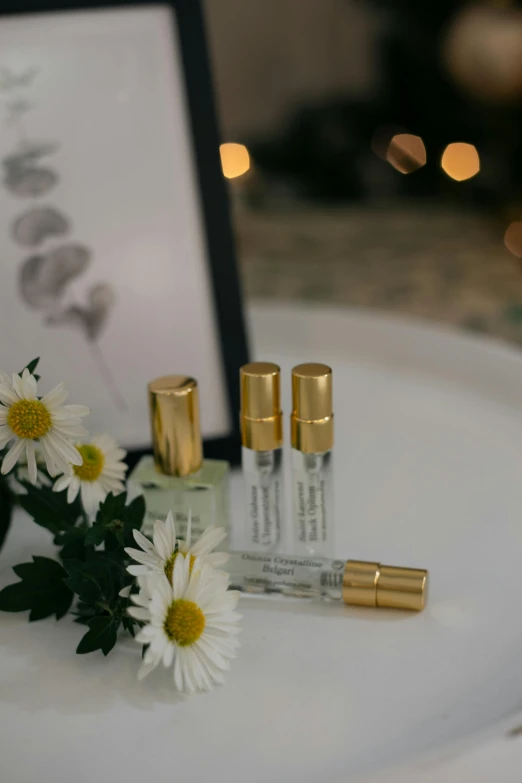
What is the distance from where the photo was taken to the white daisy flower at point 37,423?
1.35 feet

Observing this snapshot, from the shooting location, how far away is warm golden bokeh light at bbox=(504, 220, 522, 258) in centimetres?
139

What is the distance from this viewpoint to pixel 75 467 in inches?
18.0

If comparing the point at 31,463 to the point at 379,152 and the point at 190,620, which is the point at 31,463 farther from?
the point at 379,152

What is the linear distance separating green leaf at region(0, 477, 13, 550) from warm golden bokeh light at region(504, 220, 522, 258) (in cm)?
109

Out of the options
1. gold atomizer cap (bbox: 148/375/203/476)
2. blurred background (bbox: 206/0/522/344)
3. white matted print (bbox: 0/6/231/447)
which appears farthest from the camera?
blurred background (bbox: 206/0/522/344)

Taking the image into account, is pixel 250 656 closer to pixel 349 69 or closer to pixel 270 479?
pixel 270 479

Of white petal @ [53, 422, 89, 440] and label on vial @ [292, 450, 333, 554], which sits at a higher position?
white petal @ [53, 422, 89, 440]

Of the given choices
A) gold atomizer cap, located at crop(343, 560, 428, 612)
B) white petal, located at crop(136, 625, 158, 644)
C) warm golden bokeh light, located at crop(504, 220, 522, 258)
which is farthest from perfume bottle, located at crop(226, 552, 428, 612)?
warm golden bokeh light, located at crop(504, 220, 522, 258)

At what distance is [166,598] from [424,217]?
4.36 ft

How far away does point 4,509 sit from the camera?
1.60ft

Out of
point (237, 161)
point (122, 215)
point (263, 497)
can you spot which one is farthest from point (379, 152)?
point (263, 497)

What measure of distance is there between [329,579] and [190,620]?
0.33ft

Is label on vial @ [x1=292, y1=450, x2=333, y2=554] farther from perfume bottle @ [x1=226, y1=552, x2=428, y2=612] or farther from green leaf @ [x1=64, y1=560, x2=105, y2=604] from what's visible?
green leaf @ [x1=64, y1=560, x2=105, y2=604]

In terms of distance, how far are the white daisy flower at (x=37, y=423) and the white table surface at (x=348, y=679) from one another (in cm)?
10
